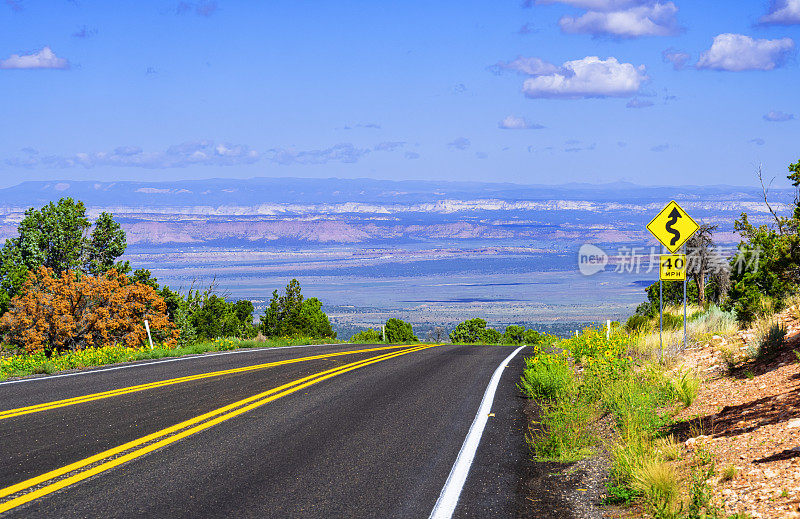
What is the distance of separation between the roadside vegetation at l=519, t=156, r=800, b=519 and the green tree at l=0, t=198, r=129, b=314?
3835 cm

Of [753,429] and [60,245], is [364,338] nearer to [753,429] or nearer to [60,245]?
[60,245]

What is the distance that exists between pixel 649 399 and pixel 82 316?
32.7 m

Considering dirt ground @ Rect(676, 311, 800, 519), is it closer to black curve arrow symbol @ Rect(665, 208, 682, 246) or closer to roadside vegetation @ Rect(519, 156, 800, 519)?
roadside vegetation @ Rect(519, 156, 800, 519)

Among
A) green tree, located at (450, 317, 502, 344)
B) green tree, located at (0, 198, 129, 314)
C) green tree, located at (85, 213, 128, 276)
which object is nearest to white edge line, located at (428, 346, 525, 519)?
green tree, located at (0, 198, 129, 314)

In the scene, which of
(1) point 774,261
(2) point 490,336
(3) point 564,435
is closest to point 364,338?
(2) point 490,336

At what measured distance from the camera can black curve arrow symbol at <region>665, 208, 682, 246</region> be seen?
45.9 feet

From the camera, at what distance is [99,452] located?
711 centimetres

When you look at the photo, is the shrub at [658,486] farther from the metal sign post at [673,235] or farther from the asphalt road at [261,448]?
the metal sign post at [673,235]

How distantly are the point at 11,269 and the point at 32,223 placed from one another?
437 centimetres

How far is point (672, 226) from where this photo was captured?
45.9 feet

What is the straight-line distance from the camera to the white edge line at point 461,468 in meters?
5.57

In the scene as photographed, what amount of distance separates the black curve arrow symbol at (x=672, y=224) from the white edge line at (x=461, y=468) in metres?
5.35

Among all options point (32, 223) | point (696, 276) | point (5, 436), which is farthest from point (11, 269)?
point (5, 436)

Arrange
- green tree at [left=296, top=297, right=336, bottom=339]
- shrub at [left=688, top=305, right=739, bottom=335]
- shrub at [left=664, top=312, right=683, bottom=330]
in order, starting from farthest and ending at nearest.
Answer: green tree at [left=296, top=297, right=336, bottom=339] < shrub at [left=664, top=312, right=683, bottom=330] < shrub at [left=688, top=305, right=739, bottom=335]
